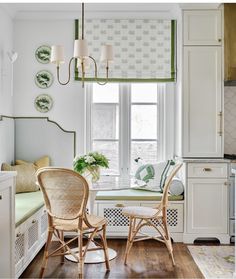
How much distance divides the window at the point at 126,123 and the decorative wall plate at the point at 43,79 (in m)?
0.48

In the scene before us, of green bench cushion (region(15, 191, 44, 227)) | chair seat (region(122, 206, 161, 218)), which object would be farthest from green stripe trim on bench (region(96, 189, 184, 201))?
green bench cushion (region(15, 191, 44, 227))

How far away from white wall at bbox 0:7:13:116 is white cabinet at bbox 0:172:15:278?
67.4 inches

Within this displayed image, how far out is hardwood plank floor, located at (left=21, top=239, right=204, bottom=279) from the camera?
2709 millimetres

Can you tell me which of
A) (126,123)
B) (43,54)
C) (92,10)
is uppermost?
(92,10)

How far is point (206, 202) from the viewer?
360 cm

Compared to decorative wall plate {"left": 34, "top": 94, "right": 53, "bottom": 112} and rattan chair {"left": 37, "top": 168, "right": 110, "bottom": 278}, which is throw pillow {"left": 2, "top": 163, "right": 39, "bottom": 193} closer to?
decorative wall plate {"left": 34, "top": 94, "right": 53, "bottom": 112}

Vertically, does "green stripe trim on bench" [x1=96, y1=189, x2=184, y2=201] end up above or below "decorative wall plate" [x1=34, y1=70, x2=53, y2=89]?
below

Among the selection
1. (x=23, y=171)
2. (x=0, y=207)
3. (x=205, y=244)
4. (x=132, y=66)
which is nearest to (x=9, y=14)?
(x=132, y=66)

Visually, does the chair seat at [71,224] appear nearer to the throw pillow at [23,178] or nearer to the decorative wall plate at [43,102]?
the throw pillow at [23,178]

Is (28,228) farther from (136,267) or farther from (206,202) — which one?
(206,202)

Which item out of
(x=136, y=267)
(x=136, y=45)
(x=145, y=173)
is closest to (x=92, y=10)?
(x=136, y=45)

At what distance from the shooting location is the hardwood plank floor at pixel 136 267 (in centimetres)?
271

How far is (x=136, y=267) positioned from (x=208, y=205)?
1169 mm

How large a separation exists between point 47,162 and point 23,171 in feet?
1.28
